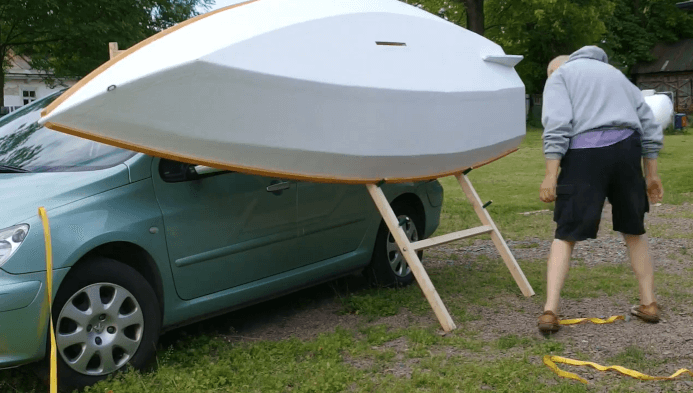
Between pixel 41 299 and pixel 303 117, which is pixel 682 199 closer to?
pixel 303 117

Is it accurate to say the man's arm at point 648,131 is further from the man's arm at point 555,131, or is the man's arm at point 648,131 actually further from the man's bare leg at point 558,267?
the man's bare leg at point 558,267

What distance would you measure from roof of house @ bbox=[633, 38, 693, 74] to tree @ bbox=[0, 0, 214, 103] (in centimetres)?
3358

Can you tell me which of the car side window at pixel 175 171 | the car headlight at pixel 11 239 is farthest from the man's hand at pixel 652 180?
the car headlight at pixel 11 239

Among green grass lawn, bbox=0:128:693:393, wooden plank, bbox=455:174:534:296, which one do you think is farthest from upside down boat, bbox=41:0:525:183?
green grass lawn, bbox=0:128:693:393

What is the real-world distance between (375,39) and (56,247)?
8.30 ft

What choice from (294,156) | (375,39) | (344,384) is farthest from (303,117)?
(344,384)

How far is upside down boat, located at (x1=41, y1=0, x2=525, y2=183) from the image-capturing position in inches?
171

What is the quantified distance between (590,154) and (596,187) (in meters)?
0.21

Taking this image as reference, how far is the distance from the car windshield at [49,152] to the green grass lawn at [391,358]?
3.84 ft

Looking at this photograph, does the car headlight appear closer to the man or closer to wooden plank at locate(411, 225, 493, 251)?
wooden plank at locate(411, 225, 493, 251)

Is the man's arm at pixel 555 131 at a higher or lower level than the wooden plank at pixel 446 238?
higher

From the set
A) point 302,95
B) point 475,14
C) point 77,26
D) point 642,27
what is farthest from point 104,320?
point 642,27

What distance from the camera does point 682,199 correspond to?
12.2 m

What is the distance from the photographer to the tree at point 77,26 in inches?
1062
